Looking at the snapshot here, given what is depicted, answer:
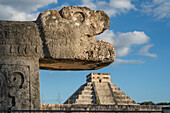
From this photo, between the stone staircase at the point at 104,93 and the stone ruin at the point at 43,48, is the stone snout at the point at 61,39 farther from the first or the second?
the stone staircase at the point at 104,93

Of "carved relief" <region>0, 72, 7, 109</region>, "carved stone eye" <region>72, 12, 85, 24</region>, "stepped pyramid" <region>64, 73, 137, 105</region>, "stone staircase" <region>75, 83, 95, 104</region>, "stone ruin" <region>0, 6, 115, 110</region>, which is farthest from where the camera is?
"stepped pyramid" <region>64, 73, 137, 105</region>

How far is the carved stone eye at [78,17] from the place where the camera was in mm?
6398

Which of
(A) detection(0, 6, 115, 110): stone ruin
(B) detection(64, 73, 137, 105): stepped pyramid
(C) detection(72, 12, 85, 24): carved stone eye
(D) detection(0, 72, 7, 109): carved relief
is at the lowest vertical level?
(D) detection(0, 72, 7, 109): carved relief

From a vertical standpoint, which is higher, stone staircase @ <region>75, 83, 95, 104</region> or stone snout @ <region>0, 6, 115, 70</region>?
stone staircase @ <region>75, 83, 95, 104</region>

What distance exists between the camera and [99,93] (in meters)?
28.9

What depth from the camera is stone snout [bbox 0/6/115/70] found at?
5.93m

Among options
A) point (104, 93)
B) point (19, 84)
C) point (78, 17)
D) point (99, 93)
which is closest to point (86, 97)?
point (99, 93)

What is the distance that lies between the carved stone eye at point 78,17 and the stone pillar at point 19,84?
4.51ft

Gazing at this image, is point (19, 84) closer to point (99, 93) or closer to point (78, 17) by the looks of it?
point (78, 17)

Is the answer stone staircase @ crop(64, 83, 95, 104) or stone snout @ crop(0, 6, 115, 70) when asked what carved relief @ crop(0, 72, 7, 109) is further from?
stone staircase @ crop(64, 83, 95, 104)

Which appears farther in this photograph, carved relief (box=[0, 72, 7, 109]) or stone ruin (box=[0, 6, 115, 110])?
stone ruin (box=[0, 6, 115, 110])

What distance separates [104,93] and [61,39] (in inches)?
941

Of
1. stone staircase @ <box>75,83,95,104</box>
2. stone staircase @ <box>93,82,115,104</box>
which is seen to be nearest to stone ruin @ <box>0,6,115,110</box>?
stone staircase @ <box>75,83,95,104</box>

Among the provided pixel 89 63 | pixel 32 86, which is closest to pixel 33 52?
pixel 32 86
